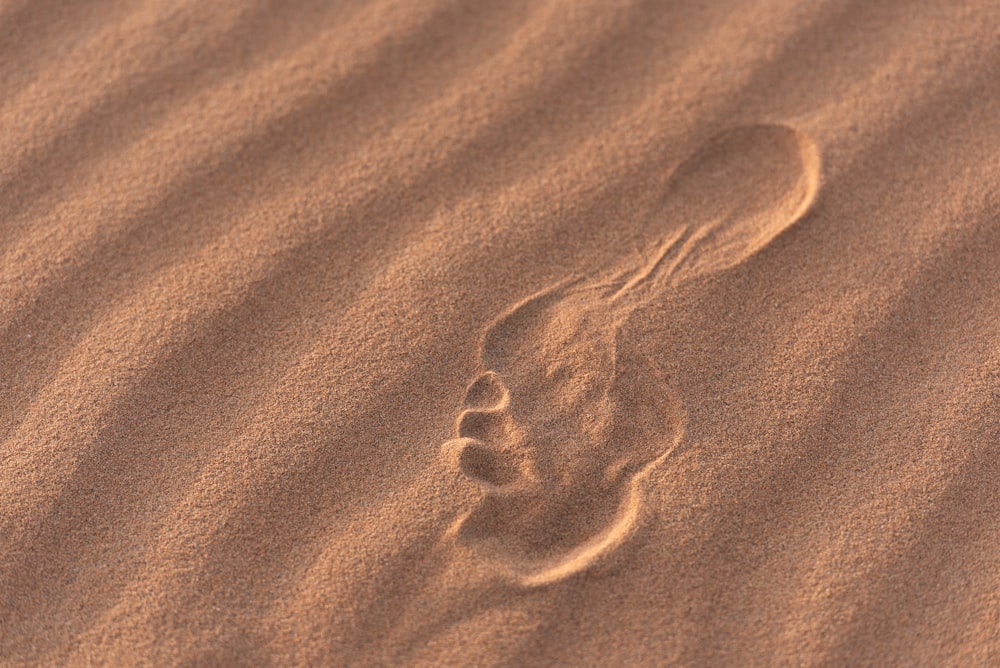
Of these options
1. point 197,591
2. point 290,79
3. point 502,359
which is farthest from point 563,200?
point 197,591

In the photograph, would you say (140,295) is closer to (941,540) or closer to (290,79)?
(290,79)

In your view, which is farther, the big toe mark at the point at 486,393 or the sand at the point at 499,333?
the big toe mark at the point at 486,393

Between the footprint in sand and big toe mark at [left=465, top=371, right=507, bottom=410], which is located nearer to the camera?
the footprint in sand

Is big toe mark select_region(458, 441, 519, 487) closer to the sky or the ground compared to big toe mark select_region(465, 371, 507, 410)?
closer to the ground

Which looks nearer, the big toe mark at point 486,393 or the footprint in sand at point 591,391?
the footprint in sand at point 591,391

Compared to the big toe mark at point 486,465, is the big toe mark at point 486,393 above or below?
above

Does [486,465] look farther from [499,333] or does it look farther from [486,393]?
[499,333]

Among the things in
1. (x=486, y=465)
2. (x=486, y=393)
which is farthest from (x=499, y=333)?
(x=486, y=465)
